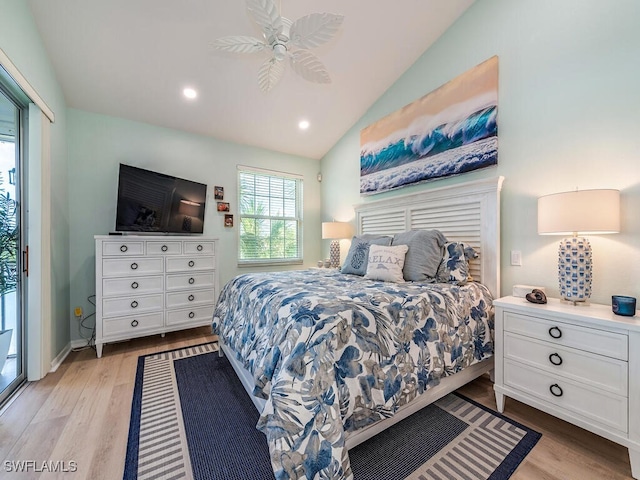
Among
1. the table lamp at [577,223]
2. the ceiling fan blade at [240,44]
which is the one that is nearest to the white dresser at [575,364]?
the table lamp at [577,223]

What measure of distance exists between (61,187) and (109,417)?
86.9 inches

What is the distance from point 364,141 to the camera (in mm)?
3545

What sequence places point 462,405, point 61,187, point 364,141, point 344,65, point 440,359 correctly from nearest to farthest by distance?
1. point 440,359
2. point 462,405
3. point 61,187
4. point 344,65
5. point 364,141

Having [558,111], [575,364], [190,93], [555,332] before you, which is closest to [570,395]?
[575,364]

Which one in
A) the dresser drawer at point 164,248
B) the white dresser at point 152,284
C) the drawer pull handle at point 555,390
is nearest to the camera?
the drawer pull handle at point 555,390

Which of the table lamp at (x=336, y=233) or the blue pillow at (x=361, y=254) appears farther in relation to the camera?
the table lamp at (x=336, y=233)

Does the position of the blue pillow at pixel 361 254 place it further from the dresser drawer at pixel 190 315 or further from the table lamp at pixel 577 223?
the dresser drawer at pixel 190 315

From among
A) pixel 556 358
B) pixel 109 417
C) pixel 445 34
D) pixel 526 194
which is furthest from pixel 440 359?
pixel 445 34

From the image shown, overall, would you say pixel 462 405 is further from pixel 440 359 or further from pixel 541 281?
pixel 541 281

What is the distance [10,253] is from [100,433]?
59.3 inches

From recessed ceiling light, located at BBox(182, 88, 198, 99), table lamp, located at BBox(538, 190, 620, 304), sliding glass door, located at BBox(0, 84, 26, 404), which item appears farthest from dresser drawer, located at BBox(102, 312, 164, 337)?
table lamp, located at BBox(538, 190, 620, 304)

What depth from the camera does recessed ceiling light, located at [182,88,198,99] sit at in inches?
111

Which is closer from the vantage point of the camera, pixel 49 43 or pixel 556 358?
pixel 556 358

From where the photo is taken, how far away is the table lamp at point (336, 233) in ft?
12.3
